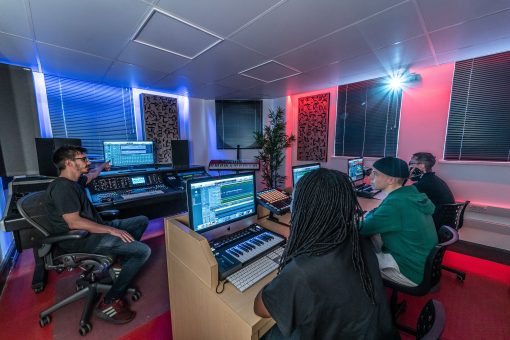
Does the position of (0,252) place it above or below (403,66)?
below

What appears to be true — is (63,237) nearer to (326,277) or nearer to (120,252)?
(120,252)

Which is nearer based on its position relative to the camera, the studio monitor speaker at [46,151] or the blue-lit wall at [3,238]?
the blue-lit wall at [3,238]

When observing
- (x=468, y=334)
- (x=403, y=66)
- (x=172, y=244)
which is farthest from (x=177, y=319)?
(x=403, y=66)

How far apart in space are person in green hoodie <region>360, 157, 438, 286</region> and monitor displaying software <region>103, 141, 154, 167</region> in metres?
2.61

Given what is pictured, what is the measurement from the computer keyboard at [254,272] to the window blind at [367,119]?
318cm

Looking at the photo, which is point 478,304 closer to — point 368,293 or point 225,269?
point 368,293

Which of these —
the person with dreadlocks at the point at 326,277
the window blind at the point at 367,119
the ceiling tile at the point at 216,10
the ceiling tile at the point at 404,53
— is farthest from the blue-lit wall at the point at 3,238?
the window blind at the point at 367,119

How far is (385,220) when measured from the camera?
132 cm

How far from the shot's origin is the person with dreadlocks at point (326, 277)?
63cm

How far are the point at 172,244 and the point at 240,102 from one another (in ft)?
12.0

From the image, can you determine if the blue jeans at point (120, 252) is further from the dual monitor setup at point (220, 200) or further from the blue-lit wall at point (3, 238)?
the blue-lit wall at point (3, 238)

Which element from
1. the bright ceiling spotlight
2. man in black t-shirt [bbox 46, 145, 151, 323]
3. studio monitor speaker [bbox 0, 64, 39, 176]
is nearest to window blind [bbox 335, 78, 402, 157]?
the bright ceiling spotlight

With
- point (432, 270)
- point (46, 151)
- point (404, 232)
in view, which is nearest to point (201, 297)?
point (404, 232)

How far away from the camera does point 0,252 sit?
6.66 ft
